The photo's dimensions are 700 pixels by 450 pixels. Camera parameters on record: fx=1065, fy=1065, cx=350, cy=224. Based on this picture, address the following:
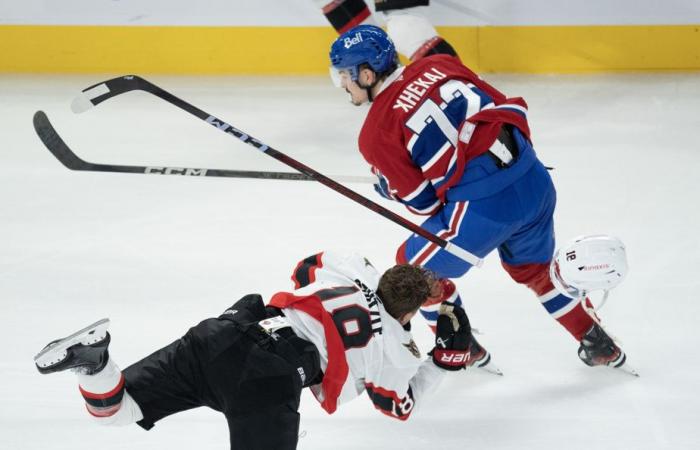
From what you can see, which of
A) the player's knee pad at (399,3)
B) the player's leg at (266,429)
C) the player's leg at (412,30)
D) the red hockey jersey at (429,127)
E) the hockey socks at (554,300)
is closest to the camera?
the player's leg at (266,429)

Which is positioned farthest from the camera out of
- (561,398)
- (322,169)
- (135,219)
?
(322,169)

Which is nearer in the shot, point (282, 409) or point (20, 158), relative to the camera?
point (282, 409)

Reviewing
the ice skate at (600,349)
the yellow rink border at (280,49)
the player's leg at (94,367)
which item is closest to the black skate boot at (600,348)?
the ice skate at (600,349)

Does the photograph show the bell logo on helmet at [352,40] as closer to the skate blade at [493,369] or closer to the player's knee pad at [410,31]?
the skate blade at [493,369]

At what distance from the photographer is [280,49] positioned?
588cm

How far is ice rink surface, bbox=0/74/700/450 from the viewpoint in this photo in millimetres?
2875

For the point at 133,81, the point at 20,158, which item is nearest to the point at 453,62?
the point at 133,81

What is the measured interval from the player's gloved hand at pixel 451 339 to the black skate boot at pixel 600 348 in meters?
0.65

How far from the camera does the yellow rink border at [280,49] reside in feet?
18.4

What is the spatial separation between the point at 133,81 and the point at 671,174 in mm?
2469

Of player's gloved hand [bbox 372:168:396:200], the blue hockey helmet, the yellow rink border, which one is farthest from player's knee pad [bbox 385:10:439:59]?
the blue hockey helmet

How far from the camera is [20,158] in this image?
483 centimetres

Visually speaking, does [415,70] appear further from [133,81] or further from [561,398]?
[561,398]

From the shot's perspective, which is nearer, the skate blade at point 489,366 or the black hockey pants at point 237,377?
the black hockey pants at point 237,377
